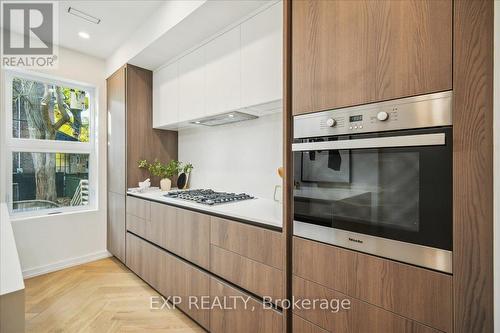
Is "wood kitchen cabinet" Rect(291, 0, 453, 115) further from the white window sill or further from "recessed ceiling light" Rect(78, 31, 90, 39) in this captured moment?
the white window sill

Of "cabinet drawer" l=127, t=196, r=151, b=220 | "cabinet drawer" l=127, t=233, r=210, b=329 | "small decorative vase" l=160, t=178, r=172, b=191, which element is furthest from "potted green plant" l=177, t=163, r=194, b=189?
"cabinet drawer" l=127, t=233, r=210, b=329

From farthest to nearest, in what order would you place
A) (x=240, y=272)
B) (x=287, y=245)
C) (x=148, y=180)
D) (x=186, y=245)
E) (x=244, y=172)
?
(x=148, y=180), (x=244, y=172), (x=186, y=245), (x=240, y=272), (x=287, y=245)

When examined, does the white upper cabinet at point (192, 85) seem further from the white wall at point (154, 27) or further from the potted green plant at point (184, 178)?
the potted green plant at point (184, 178)

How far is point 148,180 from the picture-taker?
2859 millimetres

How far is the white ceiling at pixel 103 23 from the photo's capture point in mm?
2156

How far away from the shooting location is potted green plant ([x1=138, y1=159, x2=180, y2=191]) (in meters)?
2.84

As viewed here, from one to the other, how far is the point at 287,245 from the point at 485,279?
29.9 inches

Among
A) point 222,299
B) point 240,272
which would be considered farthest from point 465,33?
point 222,299

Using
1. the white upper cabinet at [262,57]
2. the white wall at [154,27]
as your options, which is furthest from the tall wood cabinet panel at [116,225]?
the white upper cabinet at [262,57]

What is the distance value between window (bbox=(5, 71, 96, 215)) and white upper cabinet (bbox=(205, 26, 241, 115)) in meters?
2.05

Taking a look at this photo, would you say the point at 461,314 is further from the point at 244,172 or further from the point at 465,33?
the point at 244,172

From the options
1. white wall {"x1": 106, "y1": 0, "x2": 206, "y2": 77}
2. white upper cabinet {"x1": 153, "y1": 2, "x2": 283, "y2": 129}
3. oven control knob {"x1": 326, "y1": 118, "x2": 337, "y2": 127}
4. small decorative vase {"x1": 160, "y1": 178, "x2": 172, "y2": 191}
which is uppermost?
white wall {"x1": 106, "y1": 0, "x2": 206, "y2": 77}

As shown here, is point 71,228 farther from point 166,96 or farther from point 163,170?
point 166,96

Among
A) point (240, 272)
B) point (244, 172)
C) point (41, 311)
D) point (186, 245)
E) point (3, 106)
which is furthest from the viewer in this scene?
point (3, 106)
